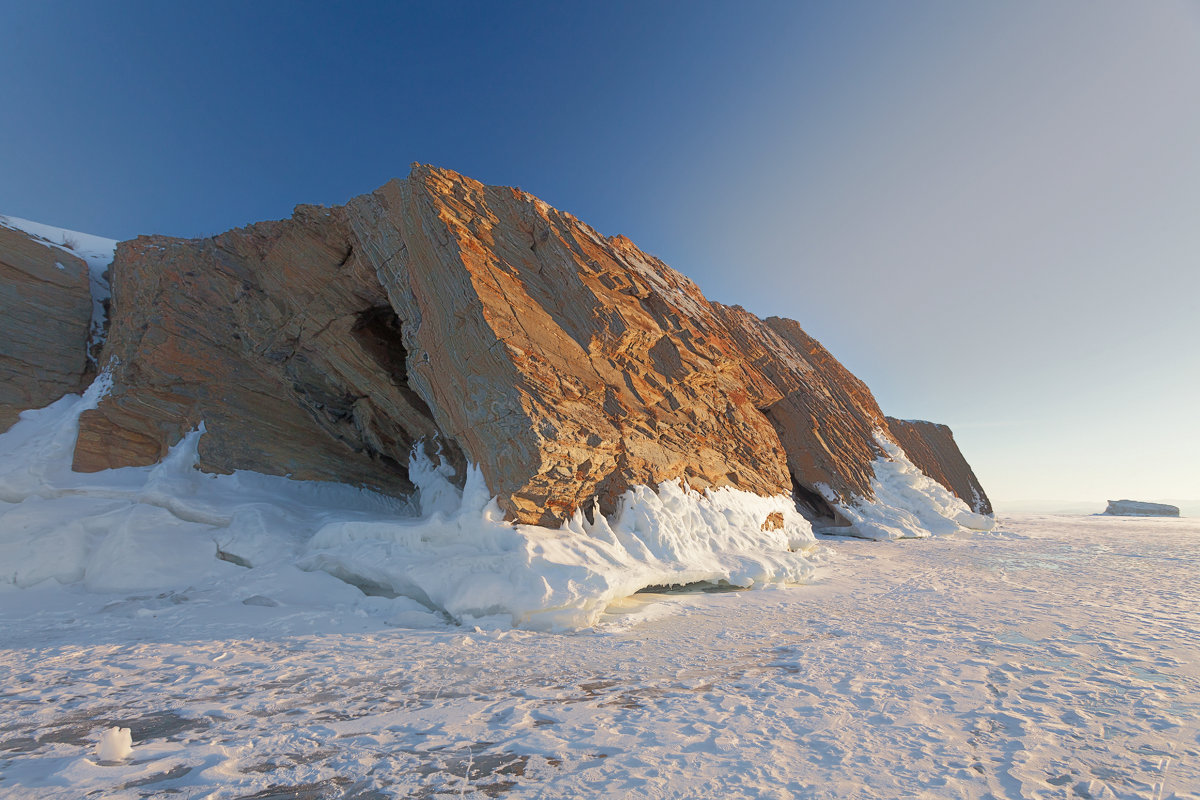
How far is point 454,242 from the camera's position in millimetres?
9883

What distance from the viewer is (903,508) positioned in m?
20.5

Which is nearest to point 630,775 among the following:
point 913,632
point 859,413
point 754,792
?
point 754,792

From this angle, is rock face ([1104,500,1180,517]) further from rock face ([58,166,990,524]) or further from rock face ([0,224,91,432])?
rock face ([0,224,91,432])

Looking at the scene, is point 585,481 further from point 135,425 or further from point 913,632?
point 135,425

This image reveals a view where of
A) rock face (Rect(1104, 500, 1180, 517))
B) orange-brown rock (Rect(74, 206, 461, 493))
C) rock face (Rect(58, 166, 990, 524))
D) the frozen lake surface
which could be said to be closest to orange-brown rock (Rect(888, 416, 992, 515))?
rock face (Rect(58, 166, 990, 524))

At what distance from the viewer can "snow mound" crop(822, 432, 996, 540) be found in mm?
19359

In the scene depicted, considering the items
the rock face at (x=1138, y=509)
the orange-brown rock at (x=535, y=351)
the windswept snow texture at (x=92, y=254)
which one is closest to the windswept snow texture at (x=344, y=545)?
the orange-brown rock at (x=535, y=351)

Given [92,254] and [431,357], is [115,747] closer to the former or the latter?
[431,357]

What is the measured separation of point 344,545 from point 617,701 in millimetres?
6612

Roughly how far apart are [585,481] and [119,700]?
21.3 feet

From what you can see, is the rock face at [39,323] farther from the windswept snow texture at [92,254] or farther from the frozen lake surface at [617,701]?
the frozen lake surface at [617,701]

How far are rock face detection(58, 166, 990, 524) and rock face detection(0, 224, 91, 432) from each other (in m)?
1.03

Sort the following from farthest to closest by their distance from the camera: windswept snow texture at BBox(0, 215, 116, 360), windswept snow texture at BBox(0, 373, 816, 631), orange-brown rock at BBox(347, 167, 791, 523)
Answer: windswept snow texture at BBox(0, 215, 116, 360) → orange-brown rock at BBox(347, 167, 791, 523) → windswept snow texture at BBox(0, 373, 816, 631)

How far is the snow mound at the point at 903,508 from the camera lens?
19.4 meters
